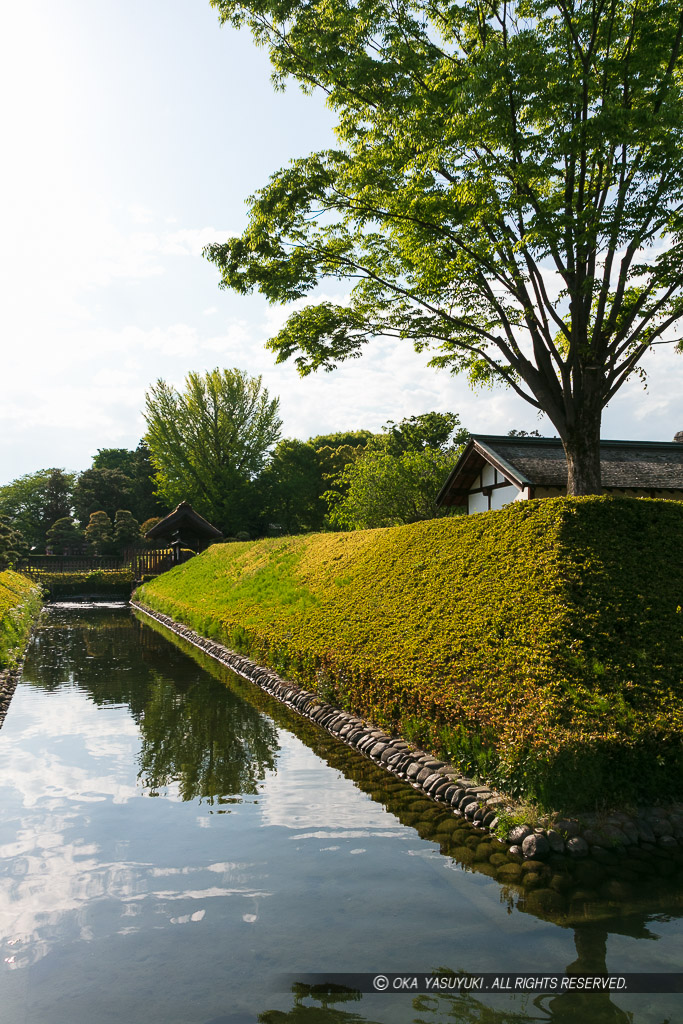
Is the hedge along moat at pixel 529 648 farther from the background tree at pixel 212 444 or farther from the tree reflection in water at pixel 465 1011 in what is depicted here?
the background tree at pixel 212 444

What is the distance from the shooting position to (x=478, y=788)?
677cm

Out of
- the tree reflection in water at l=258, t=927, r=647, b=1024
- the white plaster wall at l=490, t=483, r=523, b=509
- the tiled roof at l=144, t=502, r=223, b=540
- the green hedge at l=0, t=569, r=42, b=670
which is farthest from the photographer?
the tiled roof at l=144, t=502, r=223, b=540

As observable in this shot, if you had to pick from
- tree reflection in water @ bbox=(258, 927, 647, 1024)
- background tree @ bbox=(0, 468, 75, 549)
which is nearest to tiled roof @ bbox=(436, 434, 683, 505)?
tree reflection in water @ bbox=(258, 927, 647, 1024)

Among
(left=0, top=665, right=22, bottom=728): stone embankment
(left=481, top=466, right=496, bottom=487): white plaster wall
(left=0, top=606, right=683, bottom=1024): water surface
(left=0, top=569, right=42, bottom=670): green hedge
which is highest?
(left=481, top=466, right=496, bottom=487): white plaster wall

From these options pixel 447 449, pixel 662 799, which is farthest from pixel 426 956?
pixel 447 449

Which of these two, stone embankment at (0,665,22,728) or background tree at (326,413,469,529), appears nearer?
stone embankment at (0,665,22,728)

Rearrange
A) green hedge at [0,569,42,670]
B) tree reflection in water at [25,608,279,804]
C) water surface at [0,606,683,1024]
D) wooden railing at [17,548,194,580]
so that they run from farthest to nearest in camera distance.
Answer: wooden railing at [17,548,194,580] → green hedge at [0,569,42,670] → tree reflection in water at [25,608,279,804] → water surface at [0,606,683,1024]

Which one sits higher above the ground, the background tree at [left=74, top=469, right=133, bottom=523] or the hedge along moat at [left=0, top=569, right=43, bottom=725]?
the background tree at [left=74, top=469, right=133, bottom=523]

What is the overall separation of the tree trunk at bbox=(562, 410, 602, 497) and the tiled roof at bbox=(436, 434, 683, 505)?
3782 millimetres

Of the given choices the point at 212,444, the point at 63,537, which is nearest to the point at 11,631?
the point at 212,444

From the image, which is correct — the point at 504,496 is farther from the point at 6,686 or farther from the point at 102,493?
the point at 102,493

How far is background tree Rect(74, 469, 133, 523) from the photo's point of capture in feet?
202

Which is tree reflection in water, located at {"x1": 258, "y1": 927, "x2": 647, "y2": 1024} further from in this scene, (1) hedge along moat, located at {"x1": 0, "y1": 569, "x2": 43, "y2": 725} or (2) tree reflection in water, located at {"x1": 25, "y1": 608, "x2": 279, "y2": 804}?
(1) hedge along moat, located at {"x1": 0, "y1": 569, "x2": 43, "y2": 725}

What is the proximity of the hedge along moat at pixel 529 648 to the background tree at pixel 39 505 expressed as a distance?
57.5 m
